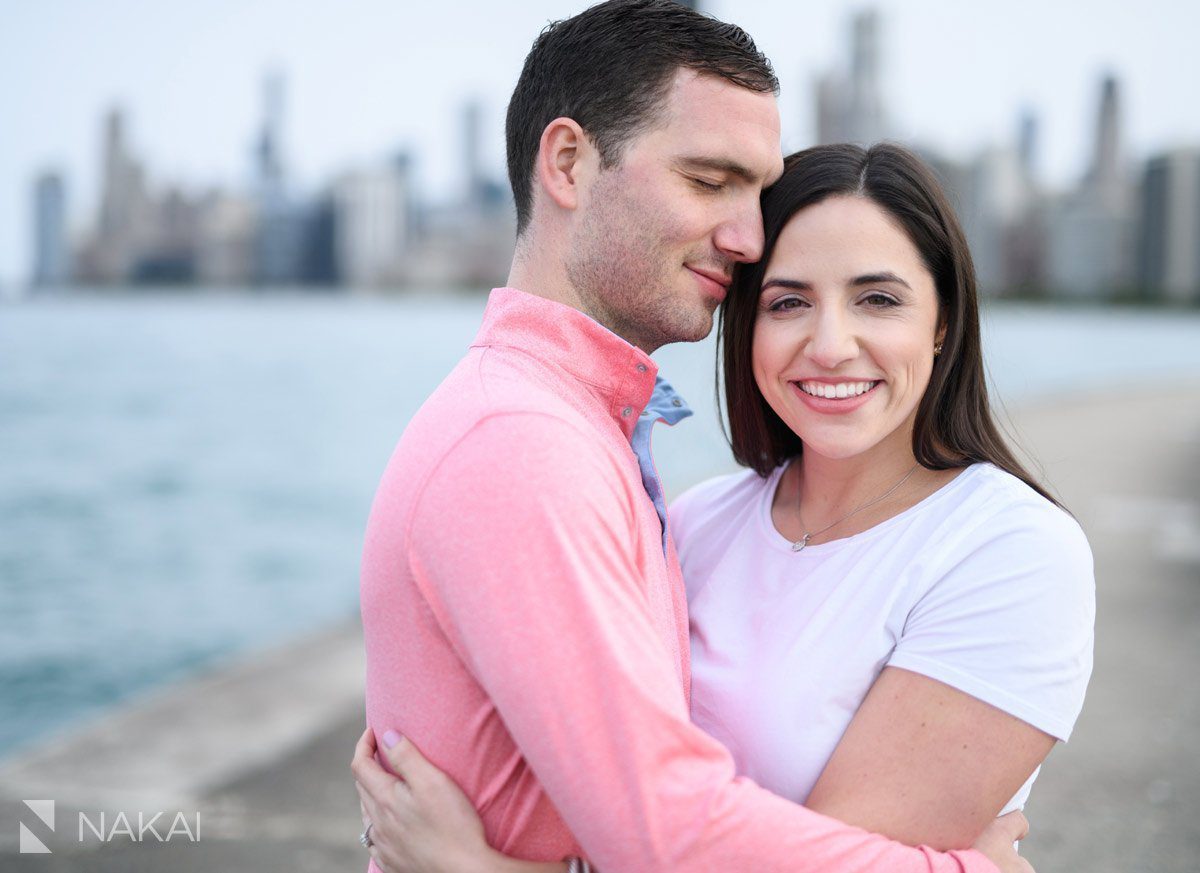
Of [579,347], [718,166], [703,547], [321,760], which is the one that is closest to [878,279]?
[718,166]

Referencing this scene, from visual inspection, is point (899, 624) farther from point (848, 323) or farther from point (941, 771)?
point (848, 323)

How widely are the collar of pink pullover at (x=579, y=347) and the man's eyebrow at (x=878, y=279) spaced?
439mm

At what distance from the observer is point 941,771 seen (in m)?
1.82

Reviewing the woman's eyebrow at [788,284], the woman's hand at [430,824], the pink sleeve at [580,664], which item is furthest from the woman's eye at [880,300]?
the woman's hand at [430,824]

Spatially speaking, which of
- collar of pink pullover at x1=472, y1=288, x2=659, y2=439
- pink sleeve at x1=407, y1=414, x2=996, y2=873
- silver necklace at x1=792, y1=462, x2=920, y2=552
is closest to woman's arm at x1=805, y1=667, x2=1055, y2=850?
pink sleeve at x1=407, y1=414, x2=996, y2=873

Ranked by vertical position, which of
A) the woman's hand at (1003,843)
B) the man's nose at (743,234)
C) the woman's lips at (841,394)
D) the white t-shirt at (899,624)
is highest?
the man's nose at (743,234)

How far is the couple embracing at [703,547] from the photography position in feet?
5.06

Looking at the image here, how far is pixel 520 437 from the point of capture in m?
1.62

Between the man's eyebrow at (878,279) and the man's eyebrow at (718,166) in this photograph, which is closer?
the man's eyebrow at (718,166)

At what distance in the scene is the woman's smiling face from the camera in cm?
213

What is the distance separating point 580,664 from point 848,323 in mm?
933

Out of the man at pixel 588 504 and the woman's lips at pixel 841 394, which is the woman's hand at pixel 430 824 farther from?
the woman's lips at pixel 841 394

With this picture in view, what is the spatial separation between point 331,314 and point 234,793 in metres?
143

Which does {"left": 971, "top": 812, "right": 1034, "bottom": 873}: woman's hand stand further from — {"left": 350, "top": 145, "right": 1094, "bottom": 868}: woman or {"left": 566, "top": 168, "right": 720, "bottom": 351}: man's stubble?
{"left": 566, "top": 168, "right": 720, "bottom": 351}: man's stubble
